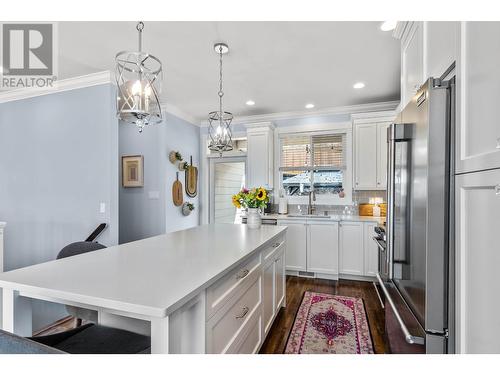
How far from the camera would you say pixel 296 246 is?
399cm

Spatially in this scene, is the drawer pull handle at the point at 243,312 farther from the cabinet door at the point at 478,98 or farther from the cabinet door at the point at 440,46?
the cabinet door at the point at 440,46

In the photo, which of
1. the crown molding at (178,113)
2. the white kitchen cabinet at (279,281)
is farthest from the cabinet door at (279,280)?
the crown molding at (178,113)

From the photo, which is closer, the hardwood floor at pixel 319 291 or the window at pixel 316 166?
the hardwood floor at pixel 319 291

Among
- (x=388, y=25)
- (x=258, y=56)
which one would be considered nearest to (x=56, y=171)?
(x=258, y=56)

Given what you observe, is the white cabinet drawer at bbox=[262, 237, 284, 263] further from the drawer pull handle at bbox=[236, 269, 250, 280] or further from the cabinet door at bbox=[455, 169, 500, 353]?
the cabinet door at bbox=[455, 169, 500, 353]

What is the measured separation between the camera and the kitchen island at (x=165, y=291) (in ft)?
3.01

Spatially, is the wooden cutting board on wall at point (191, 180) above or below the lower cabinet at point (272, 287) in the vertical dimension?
above

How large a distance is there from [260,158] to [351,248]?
204 cm

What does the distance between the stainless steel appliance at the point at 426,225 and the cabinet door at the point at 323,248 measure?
99.5 inches

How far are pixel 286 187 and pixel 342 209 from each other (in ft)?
3.40

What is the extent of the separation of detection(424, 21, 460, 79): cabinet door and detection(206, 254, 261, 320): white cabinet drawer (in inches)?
54.9

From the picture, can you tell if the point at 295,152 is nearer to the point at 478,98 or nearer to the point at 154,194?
the point at 154,194

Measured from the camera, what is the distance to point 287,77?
10.3ft

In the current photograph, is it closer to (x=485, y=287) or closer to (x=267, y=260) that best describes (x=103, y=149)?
(x=267, y=260)
